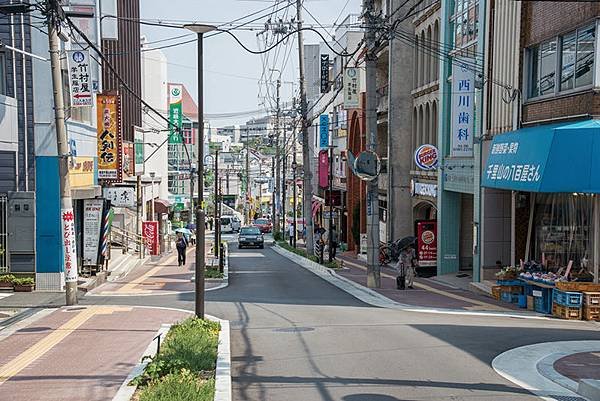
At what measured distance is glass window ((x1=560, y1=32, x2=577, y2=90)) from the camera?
2059 cm

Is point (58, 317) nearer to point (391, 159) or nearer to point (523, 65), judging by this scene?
point (523, 65)

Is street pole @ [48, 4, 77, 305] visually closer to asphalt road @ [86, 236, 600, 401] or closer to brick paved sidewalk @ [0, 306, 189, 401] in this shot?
brick paved sidewalk @ [0, 306, 189, 401]

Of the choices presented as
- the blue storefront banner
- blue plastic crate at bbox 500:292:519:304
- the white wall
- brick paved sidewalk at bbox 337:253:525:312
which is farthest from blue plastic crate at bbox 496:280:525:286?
the white wall

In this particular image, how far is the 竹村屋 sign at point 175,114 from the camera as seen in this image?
5184cm

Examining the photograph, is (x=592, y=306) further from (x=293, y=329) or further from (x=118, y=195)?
(x=118, y=195)

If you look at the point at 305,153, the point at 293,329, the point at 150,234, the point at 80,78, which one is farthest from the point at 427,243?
the point at 150,234

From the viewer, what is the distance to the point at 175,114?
5962cm

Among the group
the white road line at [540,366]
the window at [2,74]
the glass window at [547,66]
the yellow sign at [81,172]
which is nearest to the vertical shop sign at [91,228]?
the yellow sign at [81,172]

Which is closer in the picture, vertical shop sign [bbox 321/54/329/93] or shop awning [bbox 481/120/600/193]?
shop awning [bbox 481/120/600/193]

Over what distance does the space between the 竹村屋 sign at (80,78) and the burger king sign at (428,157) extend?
16025mm

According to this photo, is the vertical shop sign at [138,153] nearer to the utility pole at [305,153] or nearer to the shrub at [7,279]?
the utility pole at [305,153]

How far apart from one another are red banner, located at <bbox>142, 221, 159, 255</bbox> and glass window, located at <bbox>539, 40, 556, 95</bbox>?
28835mm

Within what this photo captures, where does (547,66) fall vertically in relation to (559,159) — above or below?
above

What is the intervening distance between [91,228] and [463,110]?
1438 centimetres
